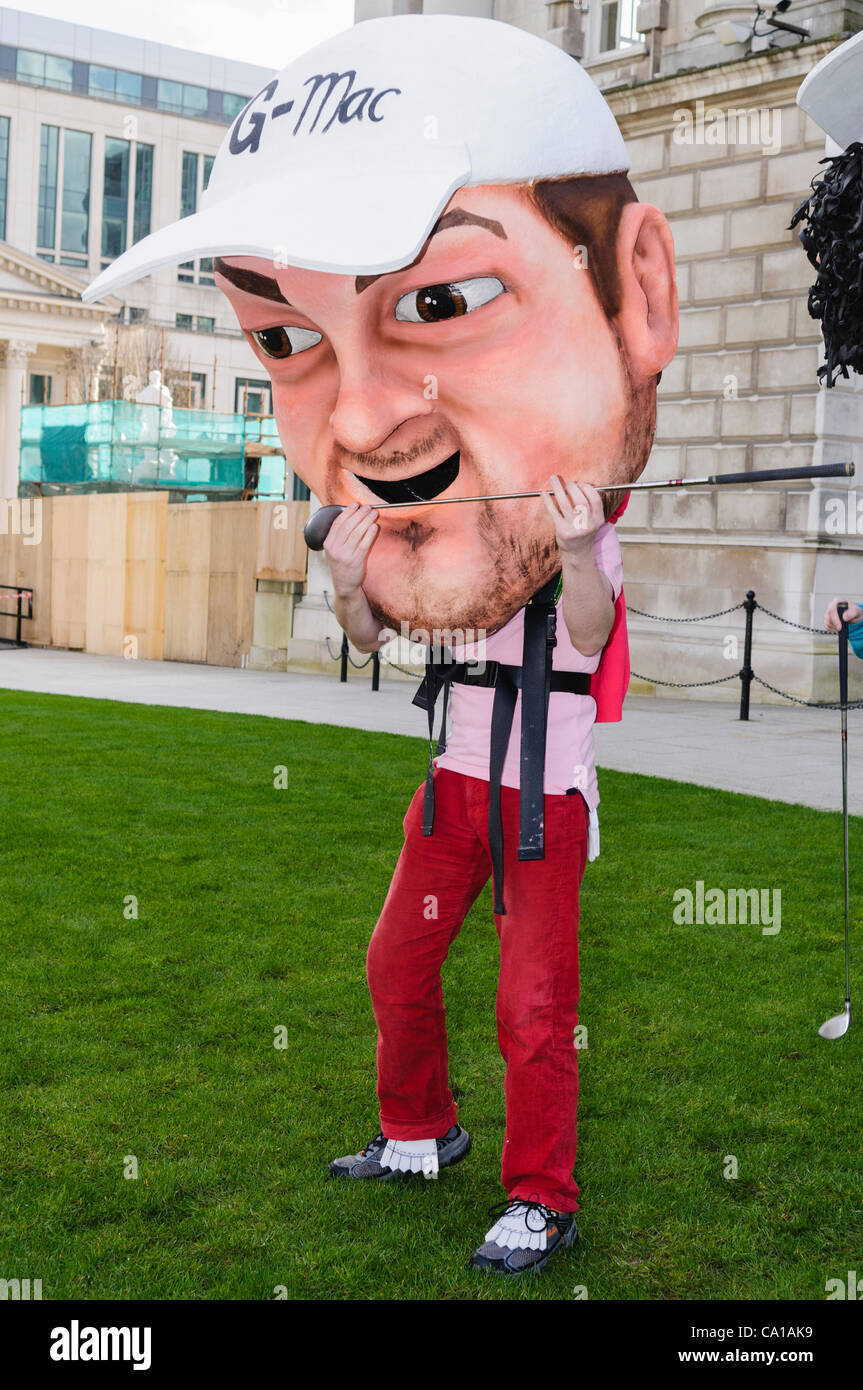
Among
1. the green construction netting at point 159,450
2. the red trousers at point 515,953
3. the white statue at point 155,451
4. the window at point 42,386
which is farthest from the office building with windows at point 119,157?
the red trousers at point 515,953

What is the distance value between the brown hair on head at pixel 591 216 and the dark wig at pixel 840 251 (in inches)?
20.7

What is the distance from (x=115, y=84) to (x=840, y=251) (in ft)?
269

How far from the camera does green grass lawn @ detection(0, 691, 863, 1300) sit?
3506 mm

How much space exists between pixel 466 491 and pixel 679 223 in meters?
13.8

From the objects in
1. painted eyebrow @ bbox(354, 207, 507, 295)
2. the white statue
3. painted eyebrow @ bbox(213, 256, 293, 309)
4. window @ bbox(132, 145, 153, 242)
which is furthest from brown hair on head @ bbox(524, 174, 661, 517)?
window @ bbox(132, 145, 153, 242)

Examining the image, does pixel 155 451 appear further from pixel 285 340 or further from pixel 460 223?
pixel 460 223

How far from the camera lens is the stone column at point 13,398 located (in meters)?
52.4

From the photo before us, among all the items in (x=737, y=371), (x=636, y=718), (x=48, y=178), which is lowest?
(x=636, y=718)

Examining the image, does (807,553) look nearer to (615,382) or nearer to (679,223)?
(679,223)

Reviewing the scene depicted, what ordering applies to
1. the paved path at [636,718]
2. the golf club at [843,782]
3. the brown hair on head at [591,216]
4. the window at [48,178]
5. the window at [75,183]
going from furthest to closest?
the window at [75,183] < the window at [48,178] < the paved path at [636,718] < the golf club at [843,782] < the brown hair on head at [591,216]

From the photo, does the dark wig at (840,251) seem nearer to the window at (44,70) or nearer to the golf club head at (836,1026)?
the golf club head at (836,1026)

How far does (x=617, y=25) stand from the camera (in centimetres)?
1725

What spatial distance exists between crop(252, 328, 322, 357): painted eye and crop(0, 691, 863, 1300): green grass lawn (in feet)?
7.17

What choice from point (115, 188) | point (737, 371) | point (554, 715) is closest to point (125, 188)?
point (115, 188)
